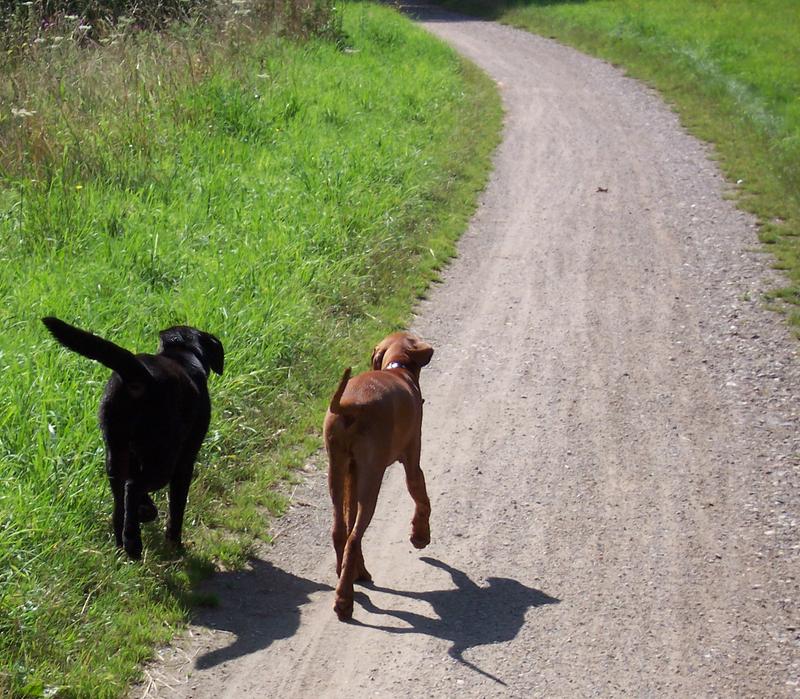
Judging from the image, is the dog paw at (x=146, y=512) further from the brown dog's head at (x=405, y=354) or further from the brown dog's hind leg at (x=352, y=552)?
the brown dog's head at (x=405, y=354)

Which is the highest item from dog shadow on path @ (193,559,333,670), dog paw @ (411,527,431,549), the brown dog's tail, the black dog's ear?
the brown dog's tail

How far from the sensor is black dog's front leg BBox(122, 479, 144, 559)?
4.44 metres

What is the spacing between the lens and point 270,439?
6082mm

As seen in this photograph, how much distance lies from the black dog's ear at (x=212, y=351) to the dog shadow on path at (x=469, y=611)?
4.43ft

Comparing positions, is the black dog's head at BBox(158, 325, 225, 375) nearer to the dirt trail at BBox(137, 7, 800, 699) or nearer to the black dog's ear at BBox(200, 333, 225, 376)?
the black dog's ear at BBox(200, 333, 225, 376)

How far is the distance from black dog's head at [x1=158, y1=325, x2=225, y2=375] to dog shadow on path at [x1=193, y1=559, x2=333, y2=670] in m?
0.99

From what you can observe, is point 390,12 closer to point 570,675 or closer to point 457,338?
point 457,338

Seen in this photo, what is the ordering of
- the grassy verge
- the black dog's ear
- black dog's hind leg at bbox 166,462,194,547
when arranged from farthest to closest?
the grassy verge
the black dog's ear
black dog's hind leg at bbox 166,462,194,547

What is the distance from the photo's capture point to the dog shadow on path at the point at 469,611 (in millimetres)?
4387

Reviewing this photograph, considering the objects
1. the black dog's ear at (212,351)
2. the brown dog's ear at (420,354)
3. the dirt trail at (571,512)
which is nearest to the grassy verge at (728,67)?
the dirt trail at (571,512)

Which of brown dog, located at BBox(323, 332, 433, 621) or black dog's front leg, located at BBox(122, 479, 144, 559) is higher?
brown dog, located at BBox(323, 332, 433, 621)

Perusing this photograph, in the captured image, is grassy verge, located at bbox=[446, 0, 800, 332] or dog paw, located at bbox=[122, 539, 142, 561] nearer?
dog paw, located at bbox=[122, 539, 142, 561]

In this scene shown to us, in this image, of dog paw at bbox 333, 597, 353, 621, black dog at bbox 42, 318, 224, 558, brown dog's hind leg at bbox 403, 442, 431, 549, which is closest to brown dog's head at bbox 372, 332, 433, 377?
brown dog's hind leg at bbox 403, 442, 431, 549

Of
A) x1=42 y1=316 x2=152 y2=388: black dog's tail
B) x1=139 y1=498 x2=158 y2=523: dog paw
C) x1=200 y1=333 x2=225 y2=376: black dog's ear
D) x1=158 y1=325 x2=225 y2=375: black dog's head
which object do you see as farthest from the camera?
x1=200 y1=333 x2=225 y2=376: black dog's ear
